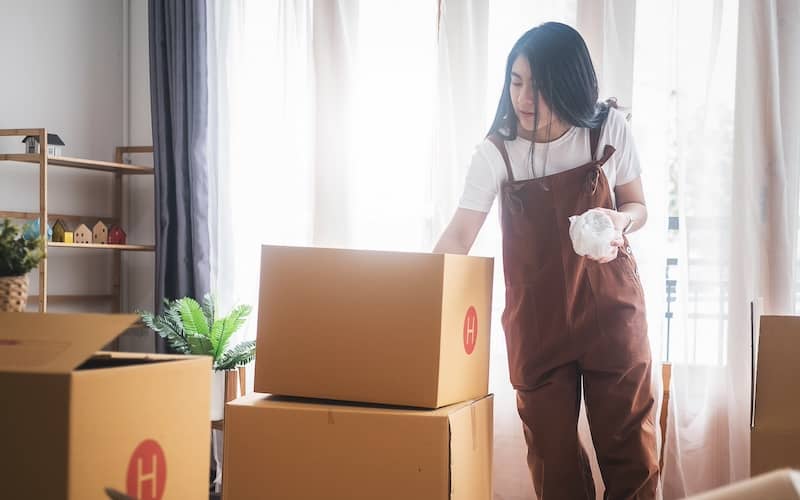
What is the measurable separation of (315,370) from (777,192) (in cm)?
151

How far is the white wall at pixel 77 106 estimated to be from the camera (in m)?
3.22

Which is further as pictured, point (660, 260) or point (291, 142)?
point (291, 142)

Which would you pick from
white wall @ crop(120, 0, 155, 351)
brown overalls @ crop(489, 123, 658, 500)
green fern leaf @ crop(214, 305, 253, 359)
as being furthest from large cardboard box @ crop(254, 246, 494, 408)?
white wall @ crop(120, 0, 155, 351)

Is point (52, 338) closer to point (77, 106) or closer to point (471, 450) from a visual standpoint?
point (471, 450)

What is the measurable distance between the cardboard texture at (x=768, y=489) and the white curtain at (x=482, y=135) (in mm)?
1782

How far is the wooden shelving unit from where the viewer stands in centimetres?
300

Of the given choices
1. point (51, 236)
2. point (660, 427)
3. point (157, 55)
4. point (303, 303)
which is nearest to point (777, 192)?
point (660, 427)

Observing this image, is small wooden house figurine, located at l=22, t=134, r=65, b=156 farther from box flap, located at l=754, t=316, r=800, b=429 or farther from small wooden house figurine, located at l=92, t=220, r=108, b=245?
box flap, located at l=754, t=316, r=800, b=429

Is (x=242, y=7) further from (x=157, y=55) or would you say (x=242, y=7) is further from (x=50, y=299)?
(x=50, y=299)

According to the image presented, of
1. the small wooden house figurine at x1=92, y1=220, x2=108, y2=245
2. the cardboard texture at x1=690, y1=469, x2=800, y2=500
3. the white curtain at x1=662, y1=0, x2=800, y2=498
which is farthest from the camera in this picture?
the small wooden house figurine at x1=92, y1=220, x2=108, y2=245

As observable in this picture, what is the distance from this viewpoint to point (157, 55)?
3.24 m

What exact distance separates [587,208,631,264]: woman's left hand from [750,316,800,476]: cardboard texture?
351 mm

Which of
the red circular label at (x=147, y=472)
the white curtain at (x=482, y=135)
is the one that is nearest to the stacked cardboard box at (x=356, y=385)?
the red circular label at (x=147, y=472)

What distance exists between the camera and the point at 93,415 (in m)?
0.98
